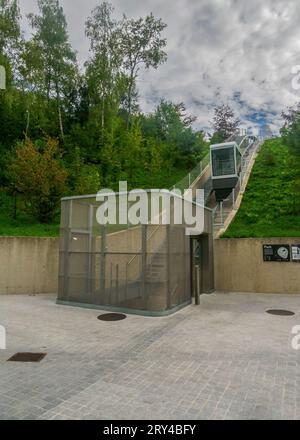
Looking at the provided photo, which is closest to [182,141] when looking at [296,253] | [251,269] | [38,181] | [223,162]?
[223,162]

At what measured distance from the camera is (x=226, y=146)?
22.2 meters

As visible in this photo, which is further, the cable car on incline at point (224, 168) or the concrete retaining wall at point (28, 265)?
the cable car on incline at point (224, 168)

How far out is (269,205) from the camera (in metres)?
17.2

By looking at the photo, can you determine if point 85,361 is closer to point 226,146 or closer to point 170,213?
point 170,213

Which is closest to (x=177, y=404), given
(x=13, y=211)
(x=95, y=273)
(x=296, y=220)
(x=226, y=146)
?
(x=95, y=273)

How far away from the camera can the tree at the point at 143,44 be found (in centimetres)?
2480

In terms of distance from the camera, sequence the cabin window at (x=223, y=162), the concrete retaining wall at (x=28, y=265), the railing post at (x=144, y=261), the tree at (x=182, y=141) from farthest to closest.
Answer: the tree at (x=182, y=141) → the cabin window at (x=223, y=162) → the concrete retaining wall at (x=28, y=265) → the railing post at (x=144, y=261)

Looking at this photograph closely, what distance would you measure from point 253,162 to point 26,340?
24860mm

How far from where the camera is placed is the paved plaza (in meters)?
3.46

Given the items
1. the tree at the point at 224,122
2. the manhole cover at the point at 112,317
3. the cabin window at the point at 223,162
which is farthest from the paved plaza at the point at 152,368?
the tree at the point at 224,122

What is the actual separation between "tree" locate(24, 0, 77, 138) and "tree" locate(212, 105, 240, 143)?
62.6ft

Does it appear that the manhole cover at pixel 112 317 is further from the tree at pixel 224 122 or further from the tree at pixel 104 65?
the tree at pixel 224 122

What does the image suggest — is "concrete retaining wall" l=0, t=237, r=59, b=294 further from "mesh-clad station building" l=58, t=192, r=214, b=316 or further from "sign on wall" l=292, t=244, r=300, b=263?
"sign on wall" l=292, t=244, r=300, b=263

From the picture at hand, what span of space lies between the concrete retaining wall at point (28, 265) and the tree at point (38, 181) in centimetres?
343
